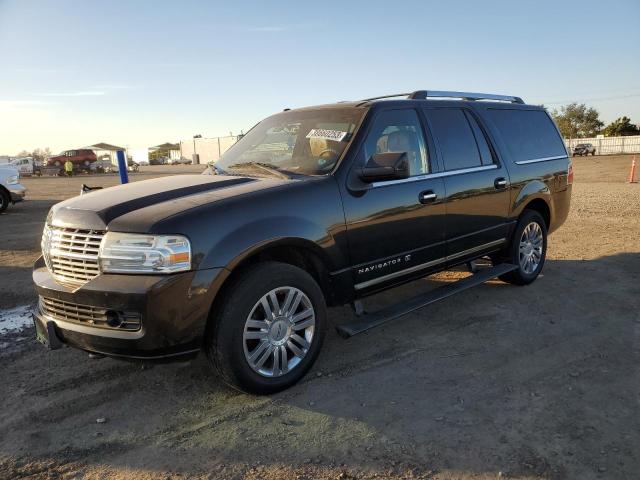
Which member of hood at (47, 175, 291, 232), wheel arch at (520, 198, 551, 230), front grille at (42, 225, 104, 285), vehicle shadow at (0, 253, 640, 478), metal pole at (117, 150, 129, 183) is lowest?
vehicle shadow at (0, 253, 640, 478)

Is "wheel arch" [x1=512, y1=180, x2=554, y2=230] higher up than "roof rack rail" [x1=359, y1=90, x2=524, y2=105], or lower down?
lower down

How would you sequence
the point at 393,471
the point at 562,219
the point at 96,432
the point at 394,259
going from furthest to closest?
the point at 562,219, the point at 394,259, the point at 96,432, the point at 393,471

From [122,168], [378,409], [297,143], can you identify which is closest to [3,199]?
[122,168]

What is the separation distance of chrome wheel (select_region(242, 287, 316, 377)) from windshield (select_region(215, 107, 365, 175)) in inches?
39.3

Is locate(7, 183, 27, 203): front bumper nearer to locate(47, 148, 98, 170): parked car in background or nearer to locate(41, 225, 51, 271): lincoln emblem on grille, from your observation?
locate(41, 225, 51, 271): lincoln emblem on grille

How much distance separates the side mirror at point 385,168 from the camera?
3557 mm

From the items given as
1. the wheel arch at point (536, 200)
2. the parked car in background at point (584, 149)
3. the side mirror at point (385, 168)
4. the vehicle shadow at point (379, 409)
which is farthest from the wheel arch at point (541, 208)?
the parked car in background at point (584, 149)

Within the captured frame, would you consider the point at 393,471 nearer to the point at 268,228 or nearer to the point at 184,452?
the point at 184,452

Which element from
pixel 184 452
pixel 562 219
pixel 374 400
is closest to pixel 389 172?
pixel 374 400

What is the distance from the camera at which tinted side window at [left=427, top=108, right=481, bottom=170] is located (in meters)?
4.41

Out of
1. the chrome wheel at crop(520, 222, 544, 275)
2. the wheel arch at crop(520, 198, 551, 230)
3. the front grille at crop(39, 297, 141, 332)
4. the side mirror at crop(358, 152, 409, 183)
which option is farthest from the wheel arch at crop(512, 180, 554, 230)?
the front grille at crop(39, 297, 141, 332)

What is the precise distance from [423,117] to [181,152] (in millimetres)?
Answer: 86661

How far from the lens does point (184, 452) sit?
2.68 metres

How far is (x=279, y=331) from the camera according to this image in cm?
326
